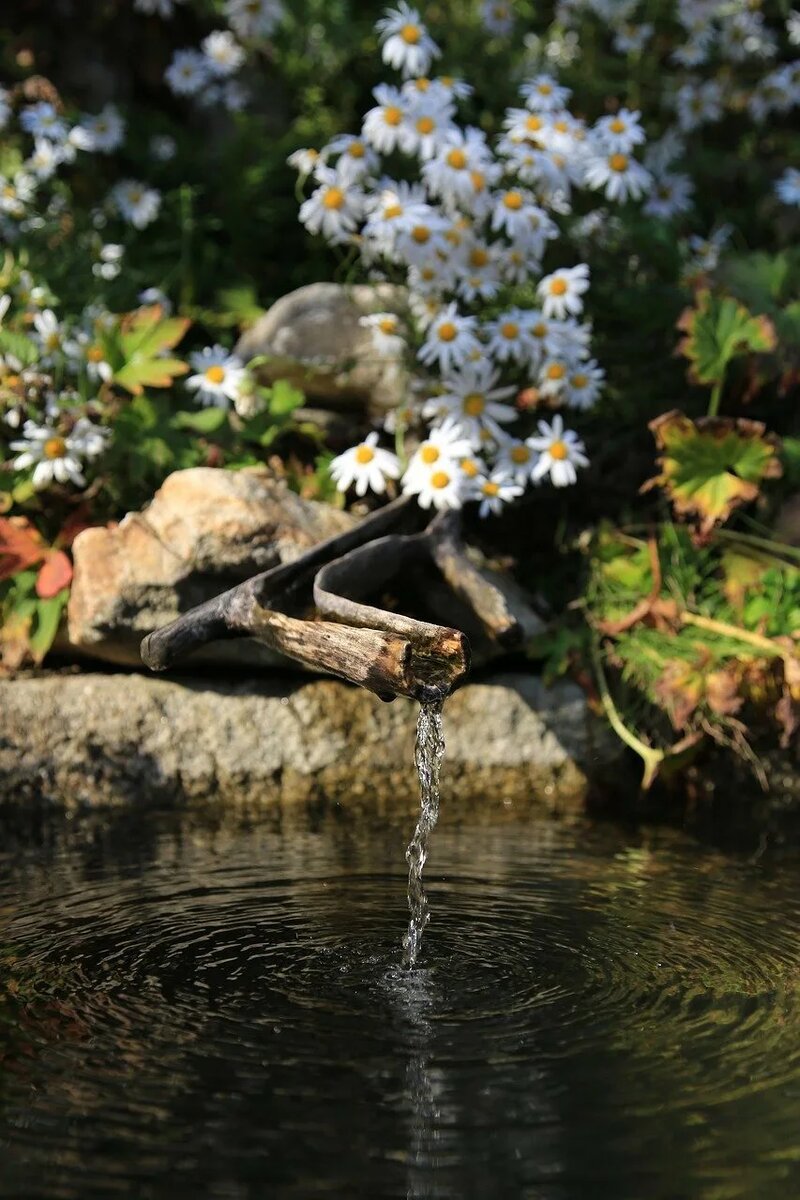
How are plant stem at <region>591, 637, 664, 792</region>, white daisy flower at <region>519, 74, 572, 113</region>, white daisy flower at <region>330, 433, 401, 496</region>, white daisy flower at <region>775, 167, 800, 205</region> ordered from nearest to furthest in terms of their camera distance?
plant stem at <region>591, 637, 664, 792</region> < white daisy flower at <region>330, 433, 401, 496</region> < white daisy flower at <region>519, 74, 572, 113</region> < white daisy flower at <region>775, 167, 800, 205</region>

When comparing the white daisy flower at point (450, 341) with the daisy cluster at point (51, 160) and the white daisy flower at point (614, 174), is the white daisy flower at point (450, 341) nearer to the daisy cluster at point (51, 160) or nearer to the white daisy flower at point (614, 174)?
the white daisy flower at point (614, 174)

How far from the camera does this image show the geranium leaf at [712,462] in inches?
205

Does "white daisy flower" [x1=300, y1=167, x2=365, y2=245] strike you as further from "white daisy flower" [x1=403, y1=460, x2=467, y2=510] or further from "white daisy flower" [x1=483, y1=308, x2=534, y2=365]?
"white daisy flower" [x1=403, y1=460, x2=467, y2=510]

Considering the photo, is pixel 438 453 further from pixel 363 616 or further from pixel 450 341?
pixel 363 616

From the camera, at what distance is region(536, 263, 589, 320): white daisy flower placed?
5422mm

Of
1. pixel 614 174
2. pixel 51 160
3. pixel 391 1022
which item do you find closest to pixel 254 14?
pixel 51 160

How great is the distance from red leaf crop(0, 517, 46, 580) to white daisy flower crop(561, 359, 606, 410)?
1996 mm

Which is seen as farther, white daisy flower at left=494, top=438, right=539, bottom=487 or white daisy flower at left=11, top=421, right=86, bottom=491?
white daisy flower at left=494, top=438, right=539, bottom=487

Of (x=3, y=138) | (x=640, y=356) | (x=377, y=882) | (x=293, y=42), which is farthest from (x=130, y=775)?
(x=293, y=42)

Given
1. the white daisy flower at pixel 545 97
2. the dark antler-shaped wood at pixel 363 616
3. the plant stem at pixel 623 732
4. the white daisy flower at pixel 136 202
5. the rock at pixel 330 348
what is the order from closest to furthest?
the dark antler-shaped wood at pixel 363 616 < the plant stem at pixel 623 732 < the rock at pixel 330 348 < the white daisy flower at pixel 545 97 < the white daisy flower at pixel 136 202

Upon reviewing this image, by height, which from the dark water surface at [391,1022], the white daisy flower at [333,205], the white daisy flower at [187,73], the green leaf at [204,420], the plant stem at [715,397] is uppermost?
the white daisy flower at [187,73]

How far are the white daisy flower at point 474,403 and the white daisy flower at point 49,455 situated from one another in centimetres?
126

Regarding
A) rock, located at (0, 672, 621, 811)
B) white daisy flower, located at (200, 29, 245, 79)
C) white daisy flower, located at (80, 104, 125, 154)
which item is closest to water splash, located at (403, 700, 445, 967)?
rock, located at (0, 672, 621, 811)

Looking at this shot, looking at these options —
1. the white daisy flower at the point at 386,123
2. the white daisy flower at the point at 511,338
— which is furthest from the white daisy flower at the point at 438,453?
the white daisy flower at the point at 386,123
